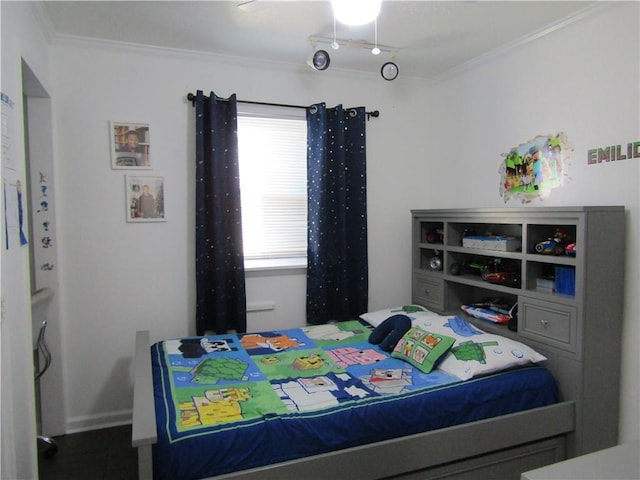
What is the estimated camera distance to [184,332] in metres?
3.11

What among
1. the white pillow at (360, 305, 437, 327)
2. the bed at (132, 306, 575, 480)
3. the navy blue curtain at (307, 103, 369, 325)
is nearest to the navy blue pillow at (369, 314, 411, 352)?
the bed at (132, 306, 575, 480)

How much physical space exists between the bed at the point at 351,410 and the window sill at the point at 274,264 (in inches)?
29.4

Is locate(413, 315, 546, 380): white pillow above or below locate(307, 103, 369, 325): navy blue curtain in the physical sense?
below

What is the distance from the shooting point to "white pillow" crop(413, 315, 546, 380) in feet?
7.23

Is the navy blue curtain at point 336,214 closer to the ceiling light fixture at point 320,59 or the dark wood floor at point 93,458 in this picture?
the ceiling light fixture at point 320,59

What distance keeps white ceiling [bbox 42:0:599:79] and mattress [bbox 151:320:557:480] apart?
192cm

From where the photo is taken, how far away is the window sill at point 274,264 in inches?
→ 128

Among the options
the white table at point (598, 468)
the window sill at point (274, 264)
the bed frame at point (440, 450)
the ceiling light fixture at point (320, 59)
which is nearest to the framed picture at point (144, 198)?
the window sill at point (274, 264)

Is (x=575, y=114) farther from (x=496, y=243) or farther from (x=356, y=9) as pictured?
(x=356, y=9)

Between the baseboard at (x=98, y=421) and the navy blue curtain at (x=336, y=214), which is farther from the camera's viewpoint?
the navy blue curtain at (x=336, y=214)

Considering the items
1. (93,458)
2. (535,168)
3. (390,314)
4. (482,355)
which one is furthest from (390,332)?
(93,458)

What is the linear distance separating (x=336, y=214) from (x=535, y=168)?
1415 millimetres

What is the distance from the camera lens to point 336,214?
338cm

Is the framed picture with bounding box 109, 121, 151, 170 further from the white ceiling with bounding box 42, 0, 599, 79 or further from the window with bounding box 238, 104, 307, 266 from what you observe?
the window with bounding box 238, 104, 307, 266
